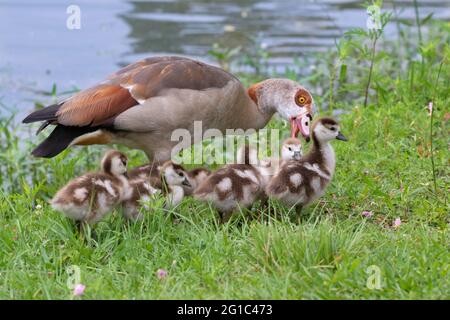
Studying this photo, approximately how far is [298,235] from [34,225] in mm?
1993

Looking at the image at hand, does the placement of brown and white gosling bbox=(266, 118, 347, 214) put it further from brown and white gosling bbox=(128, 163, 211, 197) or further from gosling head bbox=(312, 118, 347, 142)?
brown and white gosling bbox=(128, 163, 211, 197)

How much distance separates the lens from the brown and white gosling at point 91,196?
575cm

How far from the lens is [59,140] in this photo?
265 inches

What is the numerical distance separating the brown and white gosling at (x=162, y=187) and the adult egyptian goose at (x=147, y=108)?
423 millimetres

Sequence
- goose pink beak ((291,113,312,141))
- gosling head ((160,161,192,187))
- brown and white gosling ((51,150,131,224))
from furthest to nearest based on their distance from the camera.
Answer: goose pink beak ((291,113,312,141)) → gosling head ((160,161,192,187)) → brown and white gosling ((51,150,131,224))

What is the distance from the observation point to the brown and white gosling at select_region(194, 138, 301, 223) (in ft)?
20.4

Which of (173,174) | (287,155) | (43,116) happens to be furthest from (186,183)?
(43,116)

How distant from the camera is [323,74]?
10.5 meters

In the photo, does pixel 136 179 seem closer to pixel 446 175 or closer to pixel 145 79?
pixel 145 79

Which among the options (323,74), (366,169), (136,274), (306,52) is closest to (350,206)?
(366,169)

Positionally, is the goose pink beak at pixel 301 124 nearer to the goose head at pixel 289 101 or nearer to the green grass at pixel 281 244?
the goose head at pixel 289 101

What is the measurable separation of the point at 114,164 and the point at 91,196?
0.44 metres

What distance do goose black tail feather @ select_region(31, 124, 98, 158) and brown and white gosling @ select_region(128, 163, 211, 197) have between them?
47 centimetres

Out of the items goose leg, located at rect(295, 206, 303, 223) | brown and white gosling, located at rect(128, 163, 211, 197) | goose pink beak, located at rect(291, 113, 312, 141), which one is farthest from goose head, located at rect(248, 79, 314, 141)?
goose leg, located at rect(295, 206, 303, 223)
